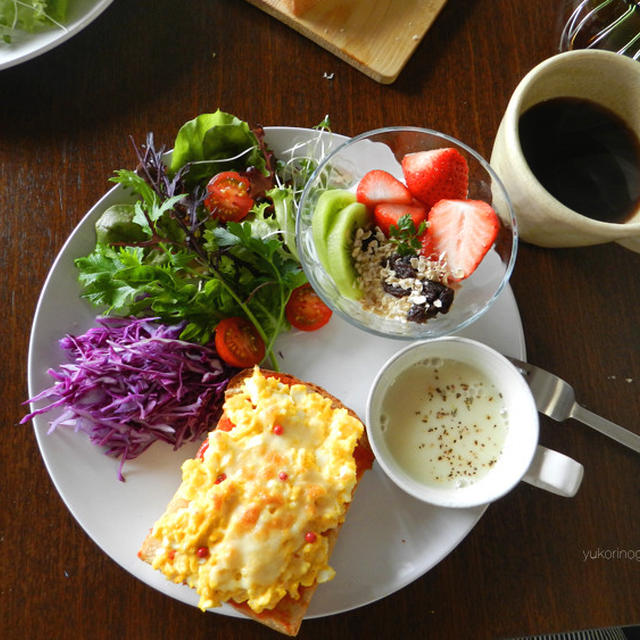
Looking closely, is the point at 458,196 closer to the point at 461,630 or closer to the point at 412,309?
the point at 412,309

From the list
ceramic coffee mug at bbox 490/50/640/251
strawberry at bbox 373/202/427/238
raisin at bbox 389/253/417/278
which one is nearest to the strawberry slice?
strawberry at bbox 373/202/427/238

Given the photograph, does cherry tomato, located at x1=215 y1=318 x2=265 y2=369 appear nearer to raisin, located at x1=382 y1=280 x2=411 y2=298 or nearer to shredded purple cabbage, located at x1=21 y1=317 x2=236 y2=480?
shredded purple cabbage, located at x1=21 y1=317 x2=236 y2=480

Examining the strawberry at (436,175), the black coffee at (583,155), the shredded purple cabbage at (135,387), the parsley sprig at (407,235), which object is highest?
the black coffee at (583,155)

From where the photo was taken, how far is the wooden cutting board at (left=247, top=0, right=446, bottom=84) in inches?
83.1

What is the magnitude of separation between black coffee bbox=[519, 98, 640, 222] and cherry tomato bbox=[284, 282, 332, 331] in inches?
29.9

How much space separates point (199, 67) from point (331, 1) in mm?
508

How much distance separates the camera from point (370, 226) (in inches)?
71.6

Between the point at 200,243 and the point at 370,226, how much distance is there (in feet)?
1.76

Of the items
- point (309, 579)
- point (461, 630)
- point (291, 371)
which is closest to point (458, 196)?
point (291, 371)

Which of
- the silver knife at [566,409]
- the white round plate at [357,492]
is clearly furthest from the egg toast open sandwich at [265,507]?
the silver knife at [566,409]

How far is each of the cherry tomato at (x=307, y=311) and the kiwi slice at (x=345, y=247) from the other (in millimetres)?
165

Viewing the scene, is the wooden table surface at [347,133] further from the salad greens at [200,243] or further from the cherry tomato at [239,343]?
the cherry tomato at [239,343]

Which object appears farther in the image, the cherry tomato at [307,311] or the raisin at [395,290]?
the cherry tomato at [307,311]

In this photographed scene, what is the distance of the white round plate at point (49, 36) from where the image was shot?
203cm
